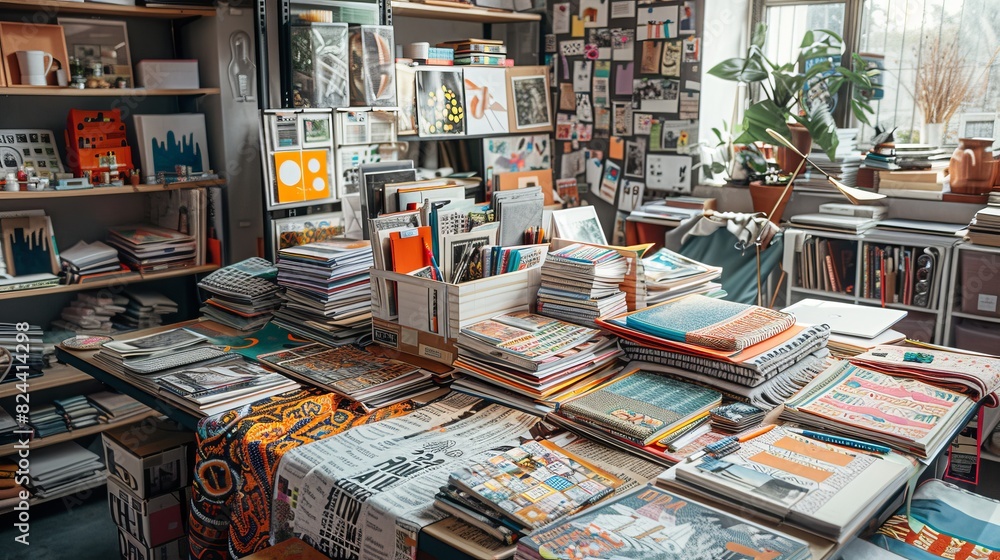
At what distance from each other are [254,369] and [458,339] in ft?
1.94

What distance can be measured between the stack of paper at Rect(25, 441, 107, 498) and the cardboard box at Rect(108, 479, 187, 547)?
31.2 inches

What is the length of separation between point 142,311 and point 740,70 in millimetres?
3024

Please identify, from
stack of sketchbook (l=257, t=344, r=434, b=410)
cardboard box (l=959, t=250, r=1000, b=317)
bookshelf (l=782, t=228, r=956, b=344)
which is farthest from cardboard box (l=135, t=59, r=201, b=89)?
cardboard box (l=959, t=250, r=1000, b=317)

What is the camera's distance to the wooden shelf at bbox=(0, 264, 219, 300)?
3154mm

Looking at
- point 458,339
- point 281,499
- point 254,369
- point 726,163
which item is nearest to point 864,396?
point 458,339

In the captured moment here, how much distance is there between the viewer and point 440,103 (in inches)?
160

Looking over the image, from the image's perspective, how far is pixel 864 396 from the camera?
1894mm

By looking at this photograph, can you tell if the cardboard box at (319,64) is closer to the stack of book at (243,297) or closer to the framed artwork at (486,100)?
the framed artwork at (486,100)

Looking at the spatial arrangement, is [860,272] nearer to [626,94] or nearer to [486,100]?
[626,94]

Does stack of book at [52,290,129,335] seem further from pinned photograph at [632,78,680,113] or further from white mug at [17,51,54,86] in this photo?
pinned photograph at [632,78,680,113]

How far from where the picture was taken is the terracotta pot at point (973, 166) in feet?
11.0

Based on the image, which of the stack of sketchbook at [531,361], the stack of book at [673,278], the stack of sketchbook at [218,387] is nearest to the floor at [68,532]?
the stack of sketchbook at [218,387]

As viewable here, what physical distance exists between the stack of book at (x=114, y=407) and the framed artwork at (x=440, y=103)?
1.83 m

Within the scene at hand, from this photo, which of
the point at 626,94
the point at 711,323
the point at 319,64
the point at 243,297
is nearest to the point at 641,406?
the point at 711,323
